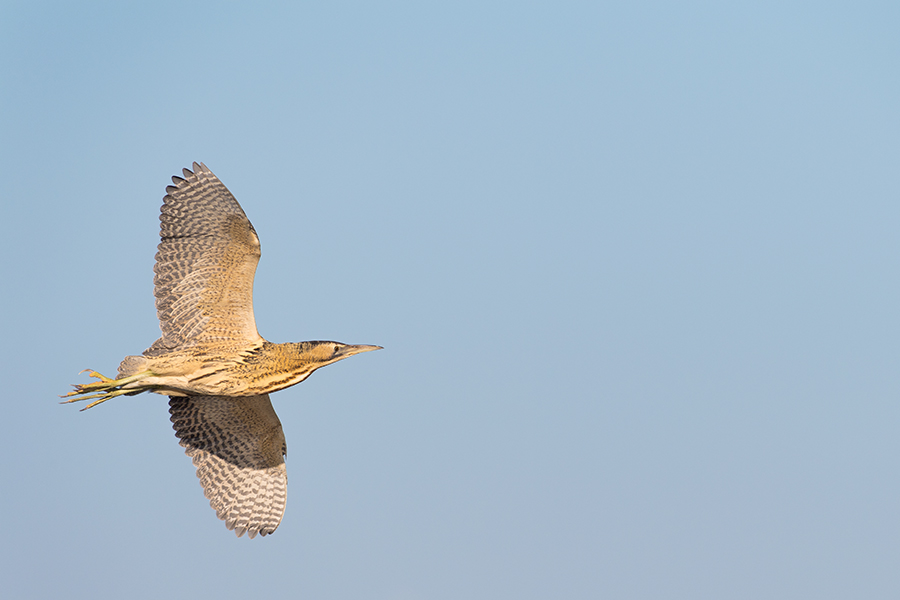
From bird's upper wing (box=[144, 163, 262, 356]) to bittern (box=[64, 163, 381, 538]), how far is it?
0.04ft

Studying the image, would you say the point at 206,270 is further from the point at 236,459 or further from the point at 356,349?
the point at 236,459

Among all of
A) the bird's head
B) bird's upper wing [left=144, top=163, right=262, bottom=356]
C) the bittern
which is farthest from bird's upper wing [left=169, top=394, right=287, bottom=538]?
the bird's head

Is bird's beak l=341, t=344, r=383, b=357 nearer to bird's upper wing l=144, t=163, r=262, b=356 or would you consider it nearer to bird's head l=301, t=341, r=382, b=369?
bird's head l=301, t=341, r=382, b=369

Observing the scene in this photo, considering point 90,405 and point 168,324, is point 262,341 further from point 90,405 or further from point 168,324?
point 90,405

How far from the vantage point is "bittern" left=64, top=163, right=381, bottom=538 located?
36.2 ft

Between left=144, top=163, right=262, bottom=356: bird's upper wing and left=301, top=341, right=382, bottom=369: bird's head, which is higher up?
left=144, top=163, right=262, bottom=356: bird's upper wing

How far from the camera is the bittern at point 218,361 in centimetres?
1105

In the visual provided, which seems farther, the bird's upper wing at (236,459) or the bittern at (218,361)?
the bird's upper wing at (236,459)

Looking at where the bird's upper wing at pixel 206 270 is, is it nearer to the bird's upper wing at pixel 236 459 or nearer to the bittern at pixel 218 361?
the bittern at pixel 218 361

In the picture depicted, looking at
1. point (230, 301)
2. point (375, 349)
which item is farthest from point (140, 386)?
point (375, 349)

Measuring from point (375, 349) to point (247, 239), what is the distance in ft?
6.49

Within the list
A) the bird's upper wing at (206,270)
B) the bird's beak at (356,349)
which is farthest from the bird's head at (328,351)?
the bird's upper wing at (206,270)

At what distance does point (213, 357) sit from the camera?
11172 millimetres

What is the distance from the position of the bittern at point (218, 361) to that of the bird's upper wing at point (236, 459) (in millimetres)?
13
